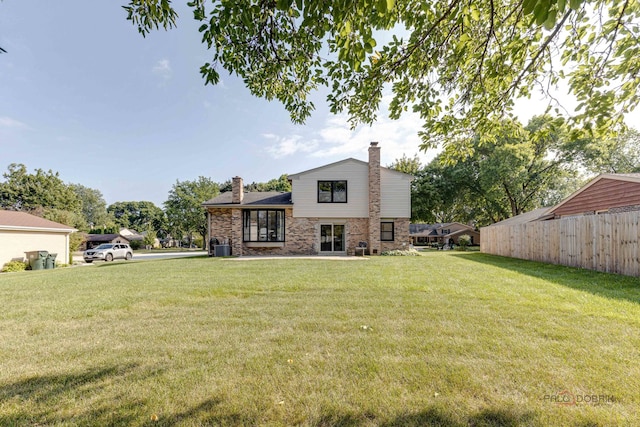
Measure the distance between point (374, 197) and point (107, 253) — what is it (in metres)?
21.6

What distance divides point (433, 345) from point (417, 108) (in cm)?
382

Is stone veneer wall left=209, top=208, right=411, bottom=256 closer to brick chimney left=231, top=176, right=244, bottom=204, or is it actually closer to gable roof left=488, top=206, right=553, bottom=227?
brick chimney left=231, top=176, right=244, bottom=204

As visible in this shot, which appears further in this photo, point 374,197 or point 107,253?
point 107,253

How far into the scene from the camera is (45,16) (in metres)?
6.18

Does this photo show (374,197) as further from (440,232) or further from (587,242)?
(440,232)

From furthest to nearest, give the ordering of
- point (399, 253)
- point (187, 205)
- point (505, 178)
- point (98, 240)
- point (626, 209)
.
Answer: point (98, 240)
point (187, 205)
point (505, 178)
point (399, 253)
point (626, 209)

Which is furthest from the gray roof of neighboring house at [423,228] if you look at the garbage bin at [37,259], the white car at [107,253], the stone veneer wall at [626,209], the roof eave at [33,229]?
the garbage bin at [37,259]

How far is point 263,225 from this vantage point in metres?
18.1

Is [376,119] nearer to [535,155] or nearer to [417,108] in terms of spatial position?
[417,108]

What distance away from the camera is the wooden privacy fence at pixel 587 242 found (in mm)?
7672

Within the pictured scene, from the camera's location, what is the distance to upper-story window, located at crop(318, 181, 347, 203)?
17.8m

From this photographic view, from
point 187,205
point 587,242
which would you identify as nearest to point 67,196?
point 187,205

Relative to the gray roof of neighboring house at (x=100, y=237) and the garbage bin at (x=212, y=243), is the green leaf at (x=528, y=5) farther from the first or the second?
the gray roof of neighboring house at (x=100, y=237)

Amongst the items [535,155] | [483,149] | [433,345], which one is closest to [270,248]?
[433,345]
